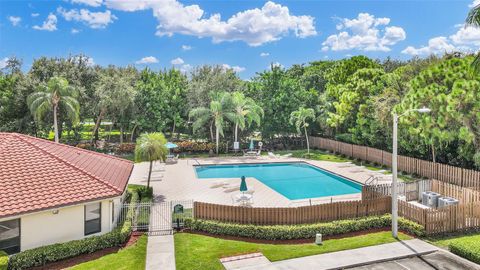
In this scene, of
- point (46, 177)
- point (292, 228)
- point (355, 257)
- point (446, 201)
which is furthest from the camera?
point (446, 201)

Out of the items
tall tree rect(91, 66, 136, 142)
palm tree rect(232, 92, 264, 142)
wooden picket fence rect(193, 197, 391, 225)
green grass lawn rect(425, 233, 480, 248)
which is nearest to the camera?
green grass lawn rect(425, 233, 480, 248)

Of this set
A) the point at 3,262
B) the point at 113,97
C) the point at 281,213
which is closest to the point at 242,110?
the point at 113,97

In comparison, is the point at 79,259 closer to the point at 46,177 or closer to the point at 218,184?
the point at 46,177

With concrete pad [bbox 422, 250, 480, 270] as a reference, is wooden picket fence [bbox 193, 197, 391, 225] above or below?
above

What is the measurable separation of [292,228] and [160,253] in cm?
564

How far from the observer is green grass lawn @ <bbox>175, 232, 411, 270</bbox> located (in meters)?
13.0

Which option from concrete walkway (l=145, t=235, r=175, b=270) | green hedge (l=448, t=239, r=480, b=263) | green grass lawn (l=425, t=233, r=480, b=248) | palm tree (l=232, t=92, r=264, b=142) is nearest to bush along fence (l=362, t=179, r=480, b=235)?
green grass lawn (l=425, t=233, r=480, b=248)

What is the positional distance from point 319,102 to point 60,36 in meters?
32.8

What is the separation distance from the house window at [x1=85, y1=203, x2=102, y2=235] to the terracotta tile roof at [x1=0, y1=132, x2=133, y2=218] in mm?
796

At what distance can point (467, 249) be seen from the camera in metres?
13.2

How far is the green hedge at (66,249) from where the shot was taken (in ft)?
39.7

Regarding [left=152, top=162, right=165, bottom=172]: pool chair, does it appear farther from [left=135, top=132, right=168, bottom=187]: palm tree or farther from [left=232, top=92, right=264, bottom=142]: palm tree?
[left=232, top=92, right=264, bottom=142]: palm tree

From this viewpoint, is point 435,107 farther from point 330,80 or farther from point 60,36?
point 60,36

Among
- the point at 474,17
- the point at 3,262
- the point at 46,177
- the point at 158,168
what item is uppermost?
the point at 474,17
